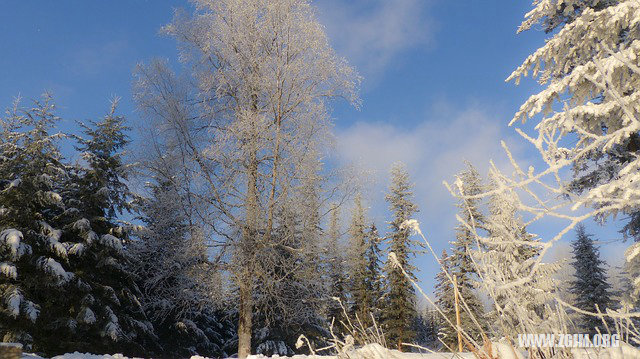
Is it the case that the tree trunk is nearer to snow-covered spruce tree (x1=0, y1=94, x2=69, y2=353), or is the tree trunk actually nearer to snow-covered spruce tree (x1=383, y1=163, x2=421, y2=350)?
snow-covered spruce tree (x1=0, y1=94, x2=69, y2=353)

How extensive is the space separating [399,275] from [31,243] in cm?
1802

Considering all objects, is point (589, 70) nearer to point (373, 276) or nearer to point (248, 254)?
point (248, 254)

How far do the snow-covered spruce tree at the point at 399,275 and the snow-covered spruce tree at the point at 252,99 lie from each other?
14429 millimetres

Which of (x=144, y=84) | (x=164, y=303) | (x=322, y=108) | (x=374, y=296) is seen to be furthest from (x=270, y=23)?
(x=374, y=296)

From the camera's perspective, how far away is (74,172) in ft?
49.8

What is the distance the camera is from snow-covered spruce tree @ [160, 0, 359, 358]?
31.8ft

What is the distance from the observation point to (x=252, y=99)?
1099 centimetres

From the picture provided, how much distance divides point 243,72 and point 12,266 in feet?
27.6

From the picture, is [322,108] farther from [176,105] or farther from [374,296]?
[374,296]

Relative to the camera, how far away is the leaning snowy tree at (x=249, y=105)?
9.67 meters

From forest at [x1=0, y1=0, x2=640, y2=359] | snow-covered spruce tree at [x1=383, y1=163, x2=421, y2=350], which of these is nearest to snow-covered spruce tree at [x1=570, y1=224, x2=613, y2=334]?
snow-covered spruce tree at [x1=383, y1=163, x2=421, y2=350]

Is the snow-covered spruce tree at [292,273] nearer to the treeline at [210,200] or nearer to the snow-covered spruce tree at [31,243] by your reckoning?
the treeline at [210,200]

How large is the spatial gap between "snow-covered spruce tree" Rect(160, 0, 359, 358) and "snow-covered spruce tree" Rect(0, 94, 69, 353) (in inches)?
218

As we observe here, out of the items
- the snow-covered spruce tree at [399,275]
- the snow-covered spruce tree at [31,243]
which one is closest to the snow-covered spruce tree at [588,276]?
the snow-covered spruce tree at [399,275]
